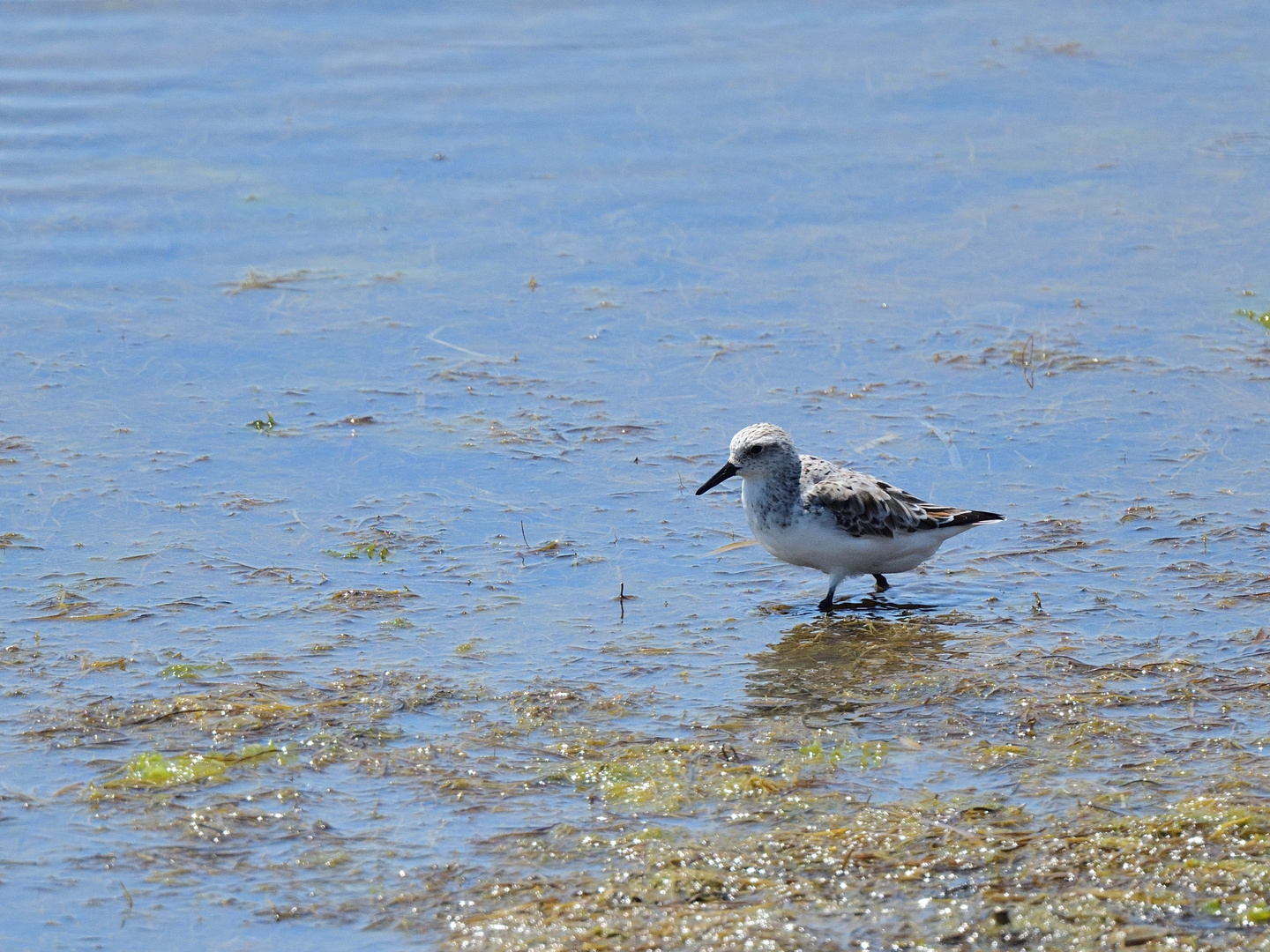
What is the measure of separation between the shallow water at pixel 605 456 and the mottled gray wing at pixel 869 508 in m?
0.42

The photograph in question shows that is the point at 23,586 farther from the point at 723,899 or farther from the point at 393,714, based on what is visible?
the point at 723,899

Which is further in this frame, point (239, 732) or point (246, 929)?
point (239, 732)

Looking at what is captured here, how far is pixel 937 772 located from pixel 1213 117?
11.0 metres

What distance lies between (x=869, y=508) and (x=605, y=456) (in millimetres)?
2111

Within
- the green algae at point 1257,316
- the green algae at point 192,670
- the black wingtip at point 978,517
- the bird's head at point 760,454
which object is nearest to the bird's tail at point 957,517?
the black wingtip at point 978,517

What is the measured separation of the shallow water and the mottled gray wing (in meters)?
0.42

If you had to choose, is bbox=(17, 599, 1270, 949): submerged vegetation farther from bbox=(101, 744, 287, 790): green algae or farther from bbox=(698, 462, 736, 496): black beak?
bbox=(698, 462, 736, 496): black beak

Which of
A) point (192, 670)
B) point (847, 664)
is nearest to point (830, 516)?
point (847, 664)

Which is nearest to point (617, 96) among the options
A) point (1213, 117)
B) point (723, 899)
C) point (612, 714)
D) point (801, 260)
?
point (801, 260)

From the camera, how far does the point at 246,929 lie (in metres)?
5.28

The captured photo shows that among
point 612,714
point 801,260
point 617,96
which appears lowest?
point 612,714

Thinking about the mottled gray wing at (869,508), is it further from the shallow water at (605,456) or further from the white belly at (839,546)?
the shallow water at (605,456)

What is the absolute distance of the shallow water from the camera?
5758 millimetres

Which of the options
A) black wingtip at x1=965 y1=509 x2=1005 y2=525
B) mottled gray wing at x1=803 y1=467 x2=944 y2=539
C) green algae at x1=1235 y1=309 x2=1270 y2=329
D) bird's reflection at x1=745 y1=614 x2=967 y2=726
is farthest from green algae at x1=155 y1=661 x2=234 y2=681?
green algae at x1=1235 y1=309 x2=1270 y2=329
